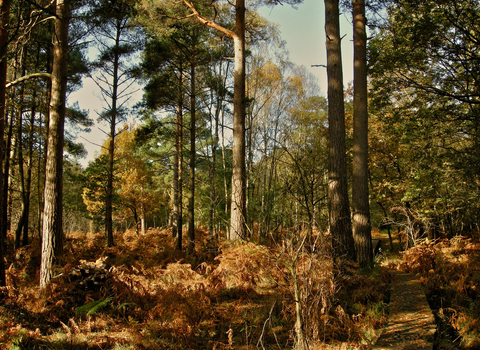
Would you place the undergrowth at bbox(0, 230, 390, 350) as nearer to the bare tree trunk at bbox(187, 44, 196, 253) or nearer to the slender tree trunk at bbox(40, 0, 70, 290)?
the slender tree trunk at bbox(40, 0, 70, 290)

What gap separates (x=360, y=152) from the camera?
6871 mm

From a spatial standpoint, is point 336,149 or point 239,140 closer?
point 336,149

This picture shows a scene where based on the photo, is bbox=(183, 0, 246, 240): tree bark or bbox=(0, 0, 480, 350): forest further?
bbox=(183, 0, 246, 240): tree bark

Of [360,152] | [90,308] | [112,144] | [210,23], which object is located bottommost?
[90,308]

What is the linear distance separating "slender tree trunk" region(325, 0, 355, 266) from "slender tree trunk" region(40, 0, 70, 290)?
16.9 feet

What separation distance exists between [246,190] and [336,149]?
11.5 ft

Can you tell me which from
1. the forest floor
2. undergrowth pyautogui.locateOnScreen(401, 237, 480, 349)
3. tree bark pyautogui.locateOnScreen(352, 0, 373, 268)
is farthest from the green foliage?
the forest floor

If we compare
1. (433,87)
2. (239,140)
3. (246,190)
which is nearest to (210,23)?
(239,140)

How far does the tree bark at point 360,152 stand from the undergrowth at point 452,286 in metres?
1.36

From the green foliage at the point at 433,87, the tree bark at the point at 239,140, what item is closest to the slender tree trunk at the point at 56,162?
the tree bark at the point at 239,140

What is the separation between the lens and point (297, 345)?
2.91m

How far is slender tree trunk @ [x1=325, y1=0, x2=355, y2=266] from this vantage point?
5898 millimetres

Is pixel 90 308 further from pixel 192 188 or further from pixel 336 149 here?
pixel 192 188

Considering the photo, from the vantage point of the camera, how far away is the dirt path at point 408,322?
11.4ft
